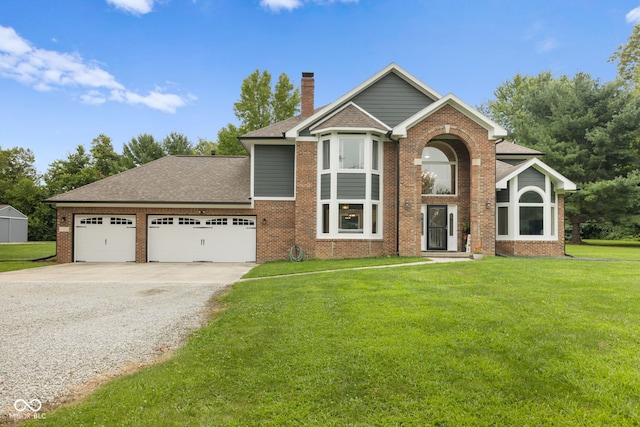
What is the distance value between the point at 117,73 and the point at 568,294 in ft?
98.3

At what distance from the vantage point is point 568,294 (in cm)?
664

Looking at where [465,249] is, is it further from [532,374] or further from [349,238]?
[532,374]

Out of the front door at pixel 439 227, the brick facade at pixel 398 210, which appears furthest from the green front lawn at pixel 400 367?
the front door at pixel 439 227

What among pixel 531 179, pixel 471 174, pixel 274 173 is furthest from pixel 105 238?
pixel 531 179

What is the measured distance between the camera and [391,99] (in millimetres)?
15906

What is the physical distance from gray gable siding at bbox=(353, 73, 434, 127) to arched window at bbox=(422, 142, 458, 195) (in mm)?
1976

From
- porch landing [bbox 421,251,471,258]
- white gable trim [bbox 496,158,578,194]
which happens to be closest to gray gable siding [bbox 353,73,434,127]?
white gable trim [bbox 496,158,578,194]

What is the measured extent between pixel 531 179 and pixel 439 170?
379 centimetres

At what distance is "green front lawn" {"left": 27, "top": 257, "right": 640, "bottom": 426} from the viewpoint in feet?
9.56

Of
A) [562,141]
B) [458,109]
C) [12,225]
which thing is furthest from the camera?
[12,225]

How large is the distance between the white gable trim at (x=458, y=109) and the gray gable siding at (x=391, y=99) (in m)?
A: 1.65

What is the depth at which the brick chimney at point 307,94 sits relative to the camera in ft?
57.3

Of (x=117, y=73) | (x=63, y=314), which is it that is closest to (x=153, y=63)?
(x=117, y=73)

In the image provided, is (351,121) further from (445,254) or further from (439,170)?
(445,254)
